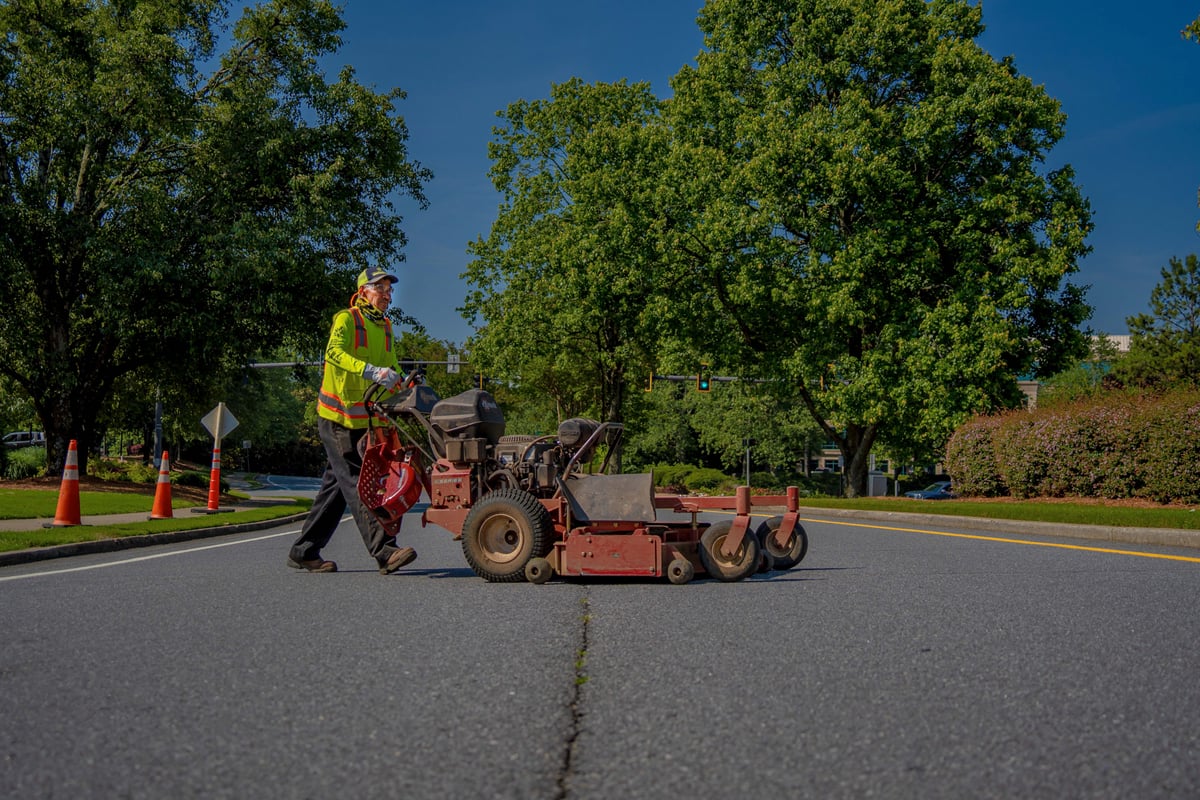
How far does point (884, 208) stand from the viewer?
24.9 m

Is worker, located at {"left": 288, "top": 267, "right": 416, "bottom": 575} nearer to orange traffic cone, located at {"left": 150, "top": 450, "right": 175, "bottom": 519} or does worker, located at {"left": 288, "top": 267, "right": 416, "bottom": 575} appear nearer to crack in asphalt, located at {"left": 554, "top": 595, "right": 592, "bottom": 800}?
crack in asphalt, located at {"left": 554, "top": 595, "right": 592, "bottom": 800}

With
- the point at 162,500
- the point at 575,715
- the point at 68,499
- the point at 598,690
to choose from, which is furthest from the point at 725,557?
the point at 162,500

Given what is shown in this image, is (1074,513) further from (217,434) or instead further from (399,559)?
(217,434)

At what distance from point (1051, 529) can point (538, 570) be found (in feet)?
30.7

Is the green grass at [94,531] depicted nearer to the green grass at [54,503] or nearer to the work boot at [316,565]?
the green grass at [54,503]

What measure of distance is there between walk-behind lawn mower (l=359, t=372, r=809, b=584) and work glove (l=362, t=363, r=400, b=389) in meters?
0.27

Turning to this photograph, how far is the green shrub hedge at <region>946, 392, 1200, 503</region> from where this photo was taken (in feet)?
56.0

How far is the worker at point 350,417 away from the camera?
765cm

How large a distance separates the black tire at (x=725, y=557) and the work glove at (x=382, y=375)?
8.57ft

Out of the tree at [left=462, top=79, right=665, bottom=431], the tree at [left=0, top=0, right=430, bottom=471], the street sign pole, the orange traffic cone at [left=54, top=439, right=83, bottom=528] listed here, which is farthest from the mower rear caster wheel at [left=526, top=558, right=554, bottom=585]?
the tree at [left=462, top=79, right=665, bottom=431]

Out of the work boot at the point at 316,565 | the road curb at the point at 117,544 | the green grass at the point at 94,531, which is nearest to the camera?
the work boot at the point at 316,565

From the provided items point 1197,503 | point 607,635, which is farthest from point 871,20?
point 607,635

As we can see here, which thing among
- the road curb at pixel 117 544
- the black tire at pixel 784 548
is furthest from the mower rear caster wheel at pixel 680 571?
the road curb at pixel 117 544

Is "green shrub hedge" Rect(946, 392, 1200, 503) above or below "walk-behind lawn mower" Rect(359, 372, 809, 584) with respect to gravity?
above
